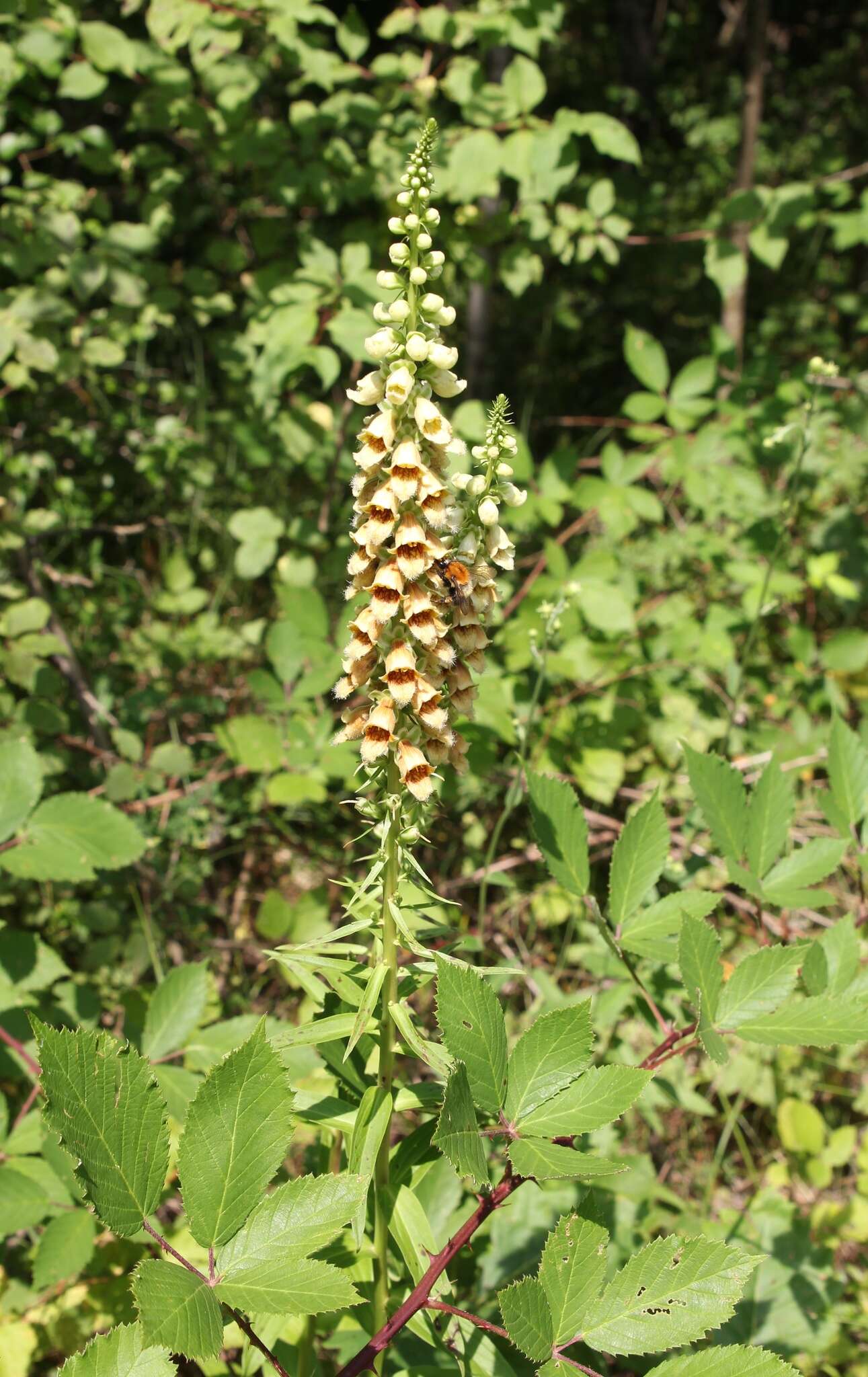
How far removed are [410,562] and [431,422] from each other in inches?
7.9

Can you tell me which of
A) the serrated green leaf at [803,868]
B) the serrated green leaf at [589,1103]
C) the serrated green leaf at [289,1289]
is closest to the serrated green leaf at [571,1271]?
the serrated green leaf at [589,1103]

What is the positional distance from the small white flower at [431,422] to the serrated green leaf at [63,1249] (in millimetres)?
1645

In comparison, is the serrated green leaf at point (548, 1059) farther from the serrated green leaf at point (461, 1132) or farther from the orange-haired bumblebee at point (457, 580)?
the orange-haired bumblebee at point (457, 580)

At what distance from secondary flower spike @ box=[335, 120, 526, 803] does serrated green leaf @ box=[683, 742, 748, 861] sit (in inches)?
22.3

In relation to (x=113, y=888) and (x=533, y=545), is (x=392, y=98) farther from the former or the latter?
(x=113, y=888)

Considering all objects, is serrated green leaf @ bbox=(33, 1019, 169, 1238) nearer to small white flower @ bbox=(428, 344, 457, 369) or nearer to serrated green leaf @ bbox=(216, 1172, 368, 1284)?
serrated green leaf @ bbox=(216, 1172, 368, 1284)

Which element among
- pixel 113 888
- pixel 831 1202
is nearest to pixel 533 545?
pixel 113 888

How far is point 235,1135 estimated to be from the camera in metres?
1.18

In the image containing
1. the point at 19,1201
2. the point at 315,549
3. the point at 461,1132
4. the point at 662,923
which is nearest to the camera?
the point at 461,1132

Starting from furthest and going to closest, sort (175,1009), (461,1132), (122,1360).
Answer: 1. (175,1009)
2. (461,1132)
3. (122,1360)

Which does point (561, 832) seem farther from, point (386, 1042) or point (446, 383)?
point (446, 383)

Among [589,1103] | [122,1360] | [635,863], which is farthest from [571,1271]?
[635,863]

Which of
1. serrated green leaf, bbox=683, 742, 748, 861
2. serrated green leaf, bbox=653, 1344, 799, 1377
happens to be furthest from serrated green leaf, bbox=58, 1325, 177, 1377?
serrated green leaf, bbox=683, 742, 748, 861

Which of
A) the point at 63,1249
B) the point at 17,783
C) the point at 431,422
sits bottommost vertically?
the point at 63,1249
